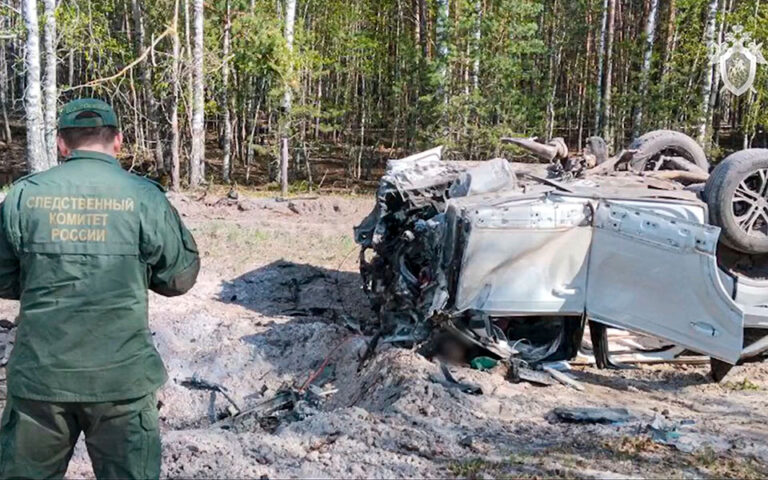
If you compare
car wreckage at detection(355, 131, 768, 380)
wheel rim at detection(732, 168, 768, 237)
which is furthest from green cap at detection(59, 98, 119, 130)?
wheel rim at detection(732, 168, 768, 237)

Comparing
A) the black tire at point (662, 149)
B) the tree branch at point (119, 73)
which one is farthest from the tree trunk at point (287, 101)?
the black tire at point (662, 149)

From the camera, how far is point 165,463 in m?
4.46

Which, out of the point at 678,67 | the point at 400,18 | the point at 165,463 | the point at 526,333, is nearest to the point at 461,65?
the point at 678,67

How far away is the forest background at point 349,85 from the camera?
20250mm

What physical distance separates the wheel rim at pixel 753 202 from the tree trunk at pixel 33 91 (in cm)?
1214

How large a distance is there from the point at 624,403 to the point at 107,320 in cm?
433

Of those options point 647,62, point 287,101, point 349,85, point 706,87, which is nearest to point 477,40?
point 647,62

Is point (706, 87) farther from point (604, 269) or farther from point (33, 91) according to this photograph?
point (604, 269)

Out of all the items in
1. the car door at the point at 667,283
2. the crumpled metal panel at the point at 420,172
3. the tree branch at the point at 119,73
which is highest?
the tree branch at the point at 119,73

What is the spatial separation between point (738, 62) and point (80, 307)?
18.1 m

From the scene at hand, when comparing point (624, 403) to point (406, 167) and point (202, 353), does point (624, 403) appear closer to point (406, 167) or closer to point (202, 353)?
point (406, 167)

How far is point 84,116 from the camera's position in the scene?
9.96ft

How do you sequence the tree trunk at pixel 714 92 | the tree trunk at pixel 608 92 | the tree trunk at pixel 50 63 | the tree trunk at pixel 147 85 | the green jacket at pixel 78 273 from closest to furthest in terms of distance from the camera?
the green jacket at pixel 78 273 < the tree trunk at pixel 50 63 < the tree trunk at pixel 714 92 < the tree trunk at pixel 147 85 < the tree trunk at pixel 608 92

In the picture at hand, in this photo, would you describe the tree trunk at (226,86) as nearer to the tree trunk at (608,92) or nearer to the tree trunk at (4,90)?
the tree trunk at (608,92)
